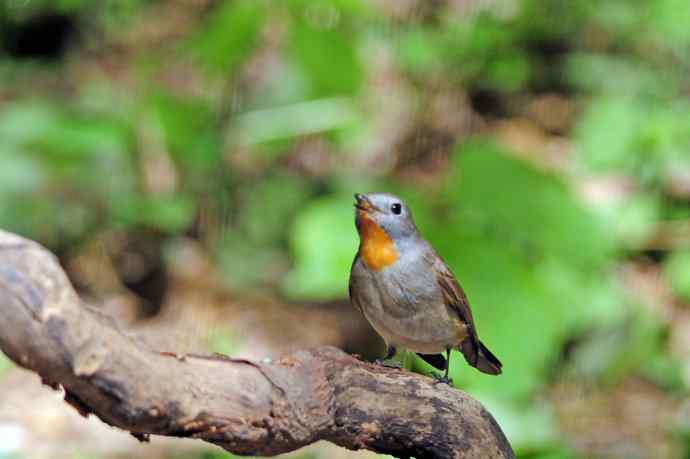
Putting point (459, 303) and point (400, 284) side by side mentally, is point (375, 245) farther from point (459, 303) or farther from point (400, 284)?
point (459, 303)

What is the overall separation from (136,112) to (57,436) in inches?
78.7

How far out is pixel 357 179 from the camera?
6.42 metres

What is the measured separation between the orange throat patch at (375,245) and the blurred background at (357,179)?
1071 millimetres

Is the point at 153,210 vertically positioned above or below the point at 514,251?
below

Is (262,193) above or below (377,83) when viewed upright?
below

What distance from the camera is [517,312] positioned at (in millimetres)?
4121

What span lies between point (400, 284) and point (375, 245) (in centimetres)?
12

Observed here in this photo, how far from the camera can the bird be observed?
2.71m

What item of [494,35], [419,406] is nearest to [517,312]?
[419,406]

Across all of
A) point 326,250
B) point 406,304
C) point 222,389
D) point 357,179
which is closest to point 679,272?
point 357,179

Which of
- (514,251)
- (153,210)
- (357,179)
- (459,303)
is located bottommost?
(153,210)

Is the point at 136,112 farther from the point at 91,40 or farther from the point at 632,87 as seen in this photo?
the point at 632,87

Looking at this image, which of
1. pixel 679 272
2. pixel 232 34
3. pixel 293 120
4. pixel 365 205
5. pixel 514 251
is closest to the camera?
pixel 365 205

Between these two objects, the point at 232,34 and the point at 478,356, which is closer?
the point at 478,356
